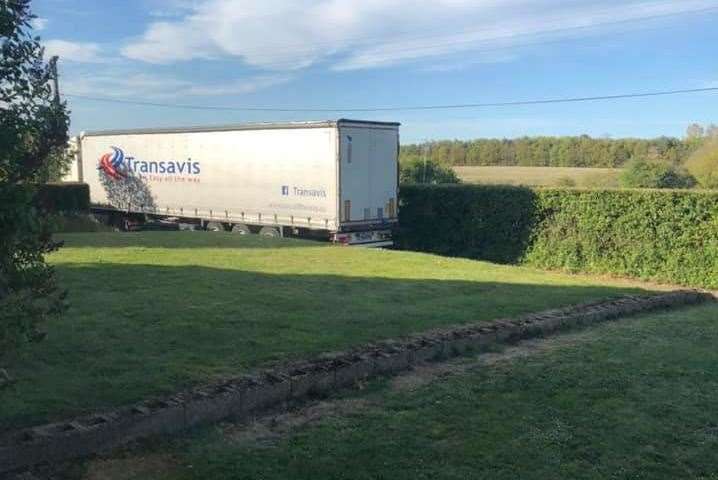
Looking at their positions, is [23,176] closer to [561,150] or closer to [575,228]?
[575,228]

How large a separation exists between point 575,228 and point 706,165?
28.5 metres

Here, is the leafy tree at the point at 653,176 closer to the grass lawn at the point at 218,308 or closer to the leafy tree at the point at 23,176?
the grass lawn at the point at 218,308

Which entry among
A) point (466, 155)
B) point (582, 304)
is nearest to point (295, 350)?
point (582, 304)

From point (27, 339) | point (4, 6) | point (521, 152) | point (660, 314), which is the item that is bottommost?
point (660, 314)

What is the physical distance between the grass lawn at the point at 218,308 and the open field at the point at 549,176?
24.4m

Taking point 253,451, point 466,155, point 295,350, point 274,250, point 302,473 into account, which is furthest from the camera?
point 466,155

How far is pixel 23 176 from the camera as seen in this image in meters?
3.58

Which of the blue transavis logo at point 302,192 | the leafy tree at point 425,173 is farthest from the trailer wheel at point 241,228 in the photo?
the leafy tree at point 425,173

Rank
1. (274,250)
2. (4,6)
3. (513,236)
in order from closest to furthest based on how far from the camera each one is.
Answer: (4,6) → (274,250) → (513,236)

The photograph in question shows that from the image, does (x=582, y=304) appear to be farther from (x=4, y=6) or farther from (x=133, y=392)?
(x=4, y=6)

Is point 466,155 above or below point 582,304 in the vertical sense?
above

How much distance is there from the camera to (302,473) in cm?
425

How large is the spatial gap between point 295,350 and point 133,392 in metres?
1.80

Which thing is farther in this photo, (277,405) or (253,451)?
(277,405)
